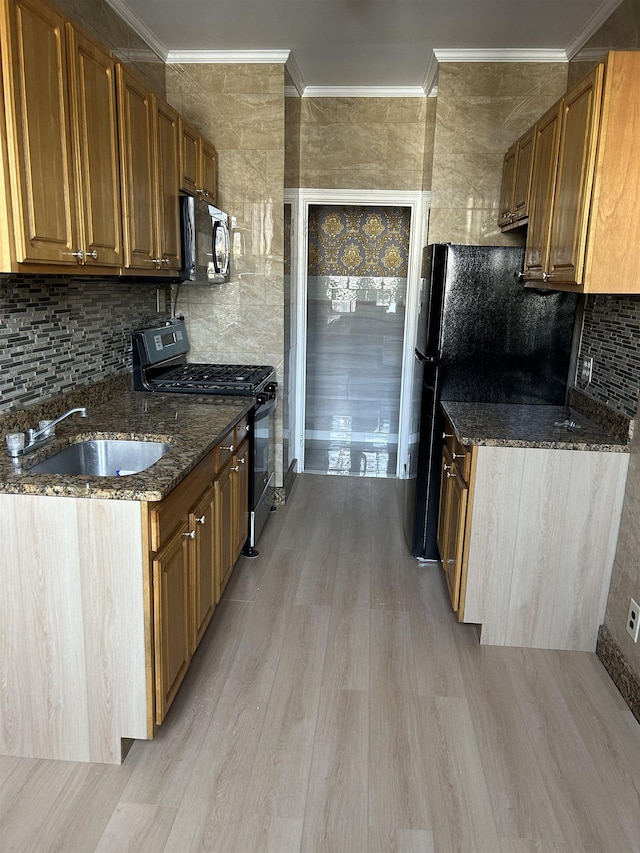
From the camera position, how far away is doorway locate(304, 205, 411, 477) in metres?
5.38

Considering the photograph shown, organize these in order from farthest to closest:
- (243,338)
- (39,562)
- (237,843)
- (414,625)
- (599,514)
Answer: (243,338) → (414,625) → (599,514) → (39,562) → (237,843)

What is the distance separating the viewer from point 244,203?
3973mm

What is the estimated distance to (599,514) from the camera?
101 inches

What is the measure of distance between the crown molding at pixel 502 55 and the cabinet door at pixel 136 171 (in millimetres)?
1879

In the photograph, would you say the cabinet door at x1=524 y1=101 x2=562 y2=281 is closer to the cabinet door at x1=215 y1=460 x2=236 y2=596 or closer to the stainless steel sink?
the cabinet door at x1=215 y1=460 x2=236 y2=596

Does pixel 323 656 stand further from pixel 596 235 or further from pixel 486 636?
pixel 596 235

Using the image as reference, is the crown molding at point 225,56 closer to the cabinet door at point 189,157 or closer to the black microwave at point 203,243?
the cabinet door at point 189,157

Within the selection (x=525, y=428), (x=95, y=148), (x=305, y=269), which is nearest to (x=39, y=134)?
(x=95, y=148)

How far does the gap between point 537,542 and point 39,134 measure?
2286 mm

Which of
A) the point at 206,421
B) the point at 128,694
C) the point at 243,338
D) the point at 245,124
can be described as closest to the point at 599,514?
the point at 206,421

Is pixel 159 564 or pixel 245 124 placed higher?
pixel 245 124

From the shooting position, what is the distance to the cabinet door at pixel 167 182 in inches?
110

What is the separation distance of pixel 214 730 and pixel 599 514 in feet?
5.52

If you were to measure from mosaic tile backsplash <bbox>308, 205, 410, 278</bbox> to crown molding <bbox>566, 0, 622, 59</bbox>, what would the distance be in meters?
1.98
